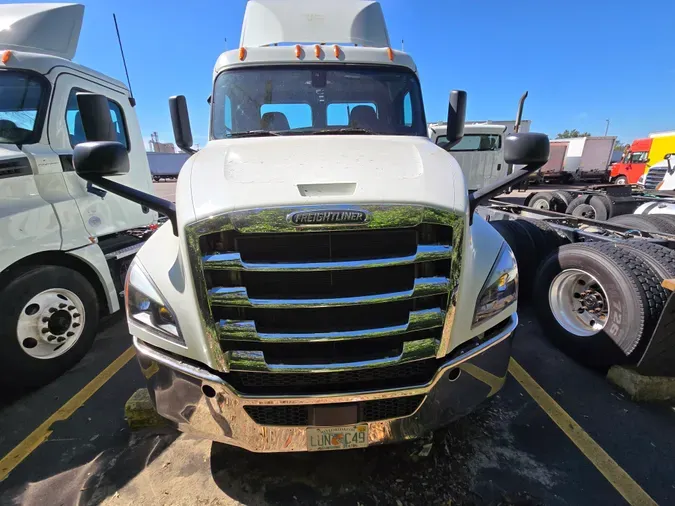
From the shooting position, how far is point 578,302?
150 inches

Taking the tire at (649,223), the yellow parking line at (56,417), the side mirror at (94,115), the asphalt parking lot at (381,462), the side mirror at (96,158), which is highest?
the side mirror at (94,115)

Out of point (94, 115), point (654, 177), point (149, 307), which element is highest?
point (94, 115)

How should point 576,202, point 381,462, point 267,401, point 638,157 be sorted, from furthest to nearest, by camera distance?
point 638,157
point 576,202
point 381,462
point 267,401

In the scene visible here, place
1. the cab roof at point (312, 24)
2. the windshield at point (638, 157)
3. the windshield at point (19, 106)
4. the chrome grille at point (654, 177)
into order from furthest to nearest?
the windshield at point (638, 157)
the chrome grille at point (654, 177)
the cab roof at point (312, 24)
the windshield at point (19, 106)

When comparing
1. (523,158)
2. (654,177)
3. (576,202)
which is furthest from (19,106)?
(654,177)

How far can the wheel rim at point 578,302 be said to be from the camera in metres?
3.52

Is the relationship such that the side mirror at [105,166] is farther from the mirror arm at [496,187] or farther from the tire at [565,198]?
the tire at [565,198]

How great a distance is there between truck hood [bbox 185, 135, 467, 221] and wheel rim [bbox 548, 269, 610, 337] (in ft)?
7.62

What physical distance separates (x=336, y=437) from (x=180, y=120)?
341 centimetres

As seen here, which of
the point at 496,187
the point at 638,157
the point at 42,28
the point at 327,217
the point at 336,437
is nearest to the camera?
the point at 327,217

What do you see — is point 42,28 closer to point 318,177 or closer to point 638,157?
point 318,177

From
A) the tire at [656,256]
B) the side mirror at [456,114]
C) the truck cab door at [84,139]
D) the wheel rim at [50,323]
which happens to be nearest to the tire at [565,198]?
the tire at [656,256]

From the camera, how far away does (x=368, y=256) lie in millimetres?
1878

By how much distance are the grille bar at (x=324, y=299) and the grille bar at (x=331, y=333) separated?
111 mm
